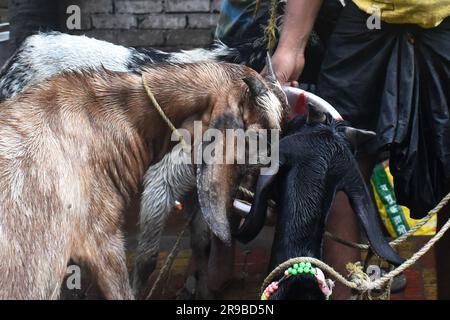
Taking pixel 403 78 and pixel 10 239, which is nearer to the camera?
pixel 10 239

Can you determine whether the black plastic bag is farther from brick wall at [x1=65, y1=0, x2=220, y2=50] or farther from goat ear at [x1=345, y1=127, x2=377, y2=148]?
brick wall at [x1=65, y1=0, x2=220, y2=50]

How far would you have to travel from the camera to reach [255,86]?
91.2 inches

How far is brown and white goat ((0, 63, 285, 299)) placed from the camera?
204 centimetres

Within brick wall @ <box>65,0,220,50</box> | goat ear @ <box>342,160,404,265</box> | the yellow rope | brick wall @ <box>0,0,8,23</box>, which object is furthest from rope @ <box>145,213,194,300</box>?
brick wall @ <box>0,0,8,23</box>

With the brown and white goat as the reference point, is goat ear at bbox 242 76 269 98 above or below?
above

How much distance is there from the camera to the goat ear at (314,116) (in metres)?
2.45

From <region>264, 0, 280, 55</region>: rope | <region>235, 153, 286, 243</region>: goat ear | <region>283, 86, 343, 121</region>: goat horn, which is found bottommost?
<region>235, 153, 286, 243</region>: goat ear

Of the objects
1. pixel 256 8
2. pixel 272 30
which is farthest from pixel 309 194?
pixel 256 8

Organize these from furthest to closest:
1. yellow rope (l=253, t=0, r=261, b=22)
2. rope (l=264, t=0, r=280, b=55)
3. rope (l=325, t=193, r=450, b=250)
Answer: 1. yellow rope (l=253, t=0, r=261, b=22)
2. rope (l=264, t=0, r=280, b=55)
3. rope (l=325, t=193, r=450, b=250)

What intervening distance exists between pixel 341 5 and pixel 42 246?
5.14 ft

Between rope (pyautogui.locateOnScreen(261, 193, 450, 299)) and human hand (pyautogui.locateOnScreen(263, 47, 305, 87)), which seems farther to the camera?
human hand (pyautogui.locateOnScreen(263, 47, 305, 87))
